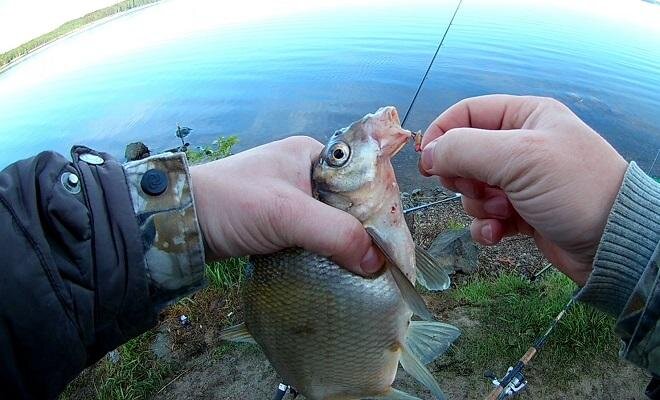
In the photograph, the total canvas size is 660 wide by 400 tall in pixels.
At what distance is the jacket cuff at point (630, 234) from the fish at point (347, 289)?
759 mm

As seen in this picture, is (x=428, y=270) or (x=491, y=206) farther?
(x=491, y=206)

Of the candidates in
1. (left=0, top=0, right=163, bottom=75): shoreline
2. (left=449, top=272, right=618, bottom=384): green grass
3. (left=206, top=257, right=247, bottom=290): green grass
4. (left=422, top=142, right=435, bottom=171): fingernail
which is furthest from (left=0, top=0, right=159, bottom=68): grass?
(left=422, top=142, right=435, bottom=171): fingernail

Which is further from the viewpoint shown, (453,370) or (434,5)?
(434,5)

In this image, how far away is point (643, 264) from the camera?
207 cm

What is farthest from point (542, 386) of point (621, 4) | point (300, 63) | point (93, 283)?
point (621, 4)

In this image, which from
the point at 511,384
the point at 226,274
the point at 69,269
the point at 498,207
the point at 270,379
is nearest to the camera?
the point at 69,269

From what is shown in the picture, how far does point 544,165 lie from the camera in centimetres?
208

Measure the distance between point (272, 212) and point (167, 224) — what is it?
40 cm

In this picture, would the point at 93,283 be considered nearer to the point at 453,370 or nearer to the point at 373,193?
the point at 373,193

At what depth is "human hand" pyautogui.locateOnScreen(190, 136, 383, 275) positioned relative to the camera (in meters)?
1.99

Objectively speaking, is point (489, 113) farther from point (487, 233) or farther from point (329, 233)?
point (329, 233)

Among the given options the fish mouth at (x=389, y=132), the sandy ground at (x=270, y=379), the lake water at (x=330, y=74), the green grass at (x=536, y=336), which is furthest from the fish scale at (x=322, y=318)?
the lake water at (x=330, y=74)

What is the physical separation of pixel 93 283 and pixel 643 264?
2.06 m

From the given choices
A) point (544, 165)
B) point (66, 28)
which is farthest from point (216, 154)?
point (66, 28)
